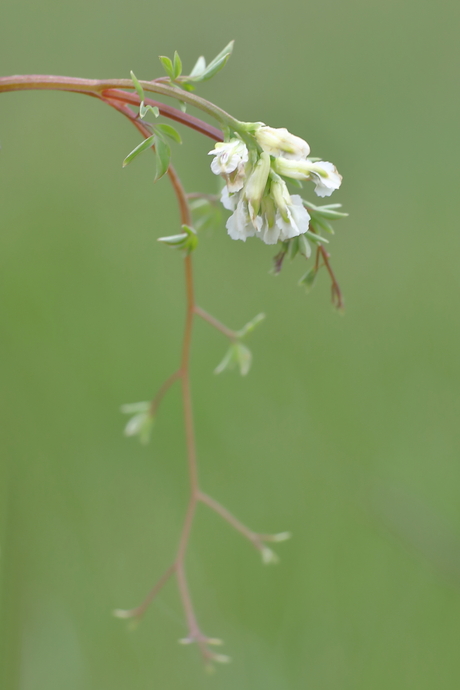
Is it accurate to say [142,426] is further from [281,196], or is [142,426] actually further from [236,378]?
[236,378]

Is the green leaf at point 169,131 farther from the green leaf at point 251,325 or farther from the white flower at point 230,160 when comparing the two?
the green leaf at point 251,325

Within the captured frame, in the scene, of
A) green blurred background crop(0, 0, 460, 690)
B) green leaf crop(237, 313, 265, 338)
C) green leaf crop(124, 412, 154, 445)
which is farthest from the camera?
green blurred background crop(0, 0, 460, 690)

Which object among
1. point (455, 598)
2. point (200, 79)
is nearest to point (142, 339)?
point (455, 598)

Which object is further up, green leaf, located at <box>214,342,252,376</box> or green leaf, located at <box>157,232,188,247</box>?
green leaf, located at <box>157,232,188,247</box>

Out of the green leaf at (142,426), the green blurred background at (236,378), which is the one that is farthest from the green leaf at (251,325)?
the green blurred background at (236,378)

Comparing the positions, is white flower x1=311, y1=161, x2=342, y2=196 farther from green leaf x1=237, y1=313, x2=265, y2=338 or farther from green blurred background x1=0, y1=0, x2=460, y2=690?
green blurred background x1=0, y1=0, x2=460, y2=690

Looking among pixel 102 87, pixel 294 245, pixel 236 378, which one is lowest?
pixel 236 378

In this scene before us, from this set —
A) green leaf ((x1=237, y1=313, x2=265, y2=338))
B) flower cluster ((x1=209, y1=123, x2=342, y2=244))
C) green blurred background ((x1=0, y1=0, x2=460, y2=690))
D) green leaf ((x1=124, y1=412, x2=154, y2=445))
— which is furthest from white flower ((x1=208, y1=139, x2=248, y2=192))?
green blurred background ((x1=0, y1=0, x2=460, y2=690))

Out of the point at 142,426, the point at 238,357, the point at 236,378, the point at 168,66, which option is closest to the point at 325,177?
the point at 168,66
